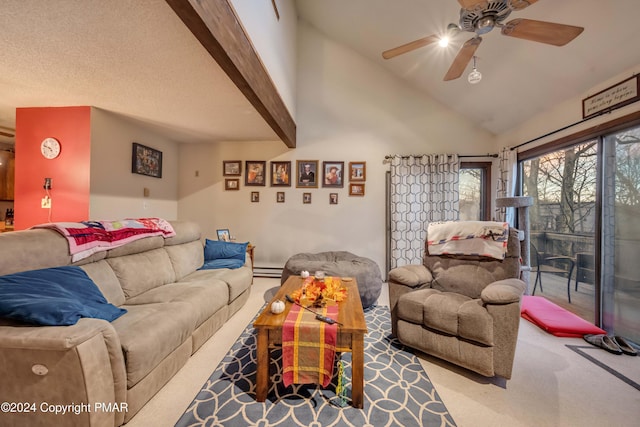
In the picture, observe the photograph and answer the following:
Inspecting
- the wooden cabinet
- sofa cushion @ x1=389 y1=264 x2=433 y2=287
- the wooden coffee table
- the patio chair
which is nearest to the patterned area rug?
the wooden coffee table

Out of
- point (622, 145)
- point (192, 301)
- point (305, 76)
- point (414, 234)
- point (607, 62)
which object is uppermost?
point (305, 76)

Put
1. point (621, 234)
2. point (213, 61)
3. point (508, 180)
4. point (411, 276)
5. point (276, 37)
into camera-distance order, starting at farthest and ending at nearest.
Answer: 1. point (508, 180)
2. point (276, 37)
3. point (621, 234)
4. point (411, 276)
5. point (213, 61)

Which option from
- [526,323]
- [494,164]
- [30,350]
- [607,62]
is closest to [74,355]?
[30,350]

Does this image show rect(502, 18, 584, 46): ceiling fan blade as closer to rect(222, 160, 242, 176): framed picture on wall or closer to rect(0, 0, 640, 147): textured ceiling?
rect(0, 0, 640, 147): textured ceiling

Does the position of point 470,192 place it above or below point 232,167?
below

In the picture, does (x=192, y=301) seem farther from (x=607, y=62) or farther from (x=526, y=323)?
(x=607, y=62)

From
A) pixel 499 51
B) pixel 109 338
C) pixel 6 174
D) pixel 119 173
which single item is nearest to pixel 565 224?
pixel 499 51

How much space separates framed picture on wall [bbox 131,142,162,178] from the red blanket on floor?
485cm

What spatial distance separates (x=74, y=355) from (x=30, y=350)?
0.19 metres

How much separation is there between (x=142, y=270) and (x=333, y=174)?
290 cm

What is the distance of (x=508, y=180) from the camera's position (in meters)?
3.39

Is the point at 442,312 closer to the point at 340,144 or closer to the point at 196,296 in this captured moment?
the point at 196,296

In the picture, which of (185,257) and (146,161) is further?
(146,161)

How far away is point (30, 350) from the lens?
1.08 metres
